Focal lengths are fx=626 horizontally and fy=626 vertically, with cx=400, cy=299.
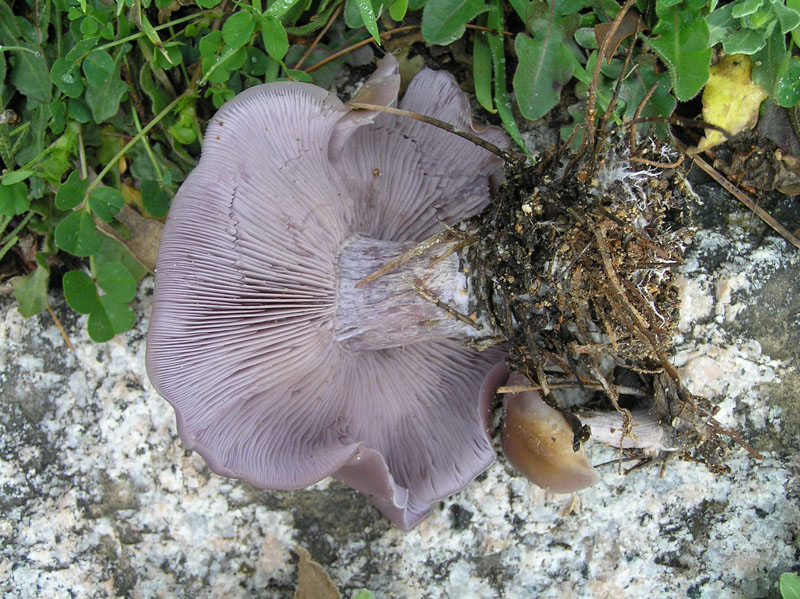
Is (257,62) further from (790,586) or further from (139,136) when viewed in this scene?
(790,586)

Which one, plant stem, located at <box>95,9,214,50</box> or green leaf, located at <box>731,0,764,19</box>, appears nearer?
green leaf, located at <box>731,0,764,19</box>

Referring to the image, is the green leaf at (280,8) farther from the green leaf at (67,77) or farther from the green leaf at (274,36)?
the green leaf at (67,77)

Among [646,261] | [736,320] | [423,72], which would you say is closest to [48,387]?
[423,72]

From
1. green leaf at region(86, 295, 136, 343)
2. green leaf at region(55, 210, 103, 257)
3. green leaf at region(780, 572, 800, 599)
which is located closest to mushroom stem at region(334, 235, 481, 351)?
green leaf at region(86, 295, 136, 343)

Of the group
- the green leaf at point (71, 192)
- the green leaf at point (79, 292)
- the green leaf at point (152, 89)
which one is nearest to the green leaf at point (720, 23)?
the green leaf at point (152, 89)

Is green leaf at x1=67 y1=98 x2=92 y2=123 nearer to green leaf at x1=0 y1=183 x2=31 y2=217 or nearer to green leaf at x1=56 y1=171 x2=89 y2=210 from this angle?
green leaf at x1=56 y1=171 x2=89 y2=210

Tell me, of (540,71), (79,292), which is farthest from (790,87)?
(79,292)

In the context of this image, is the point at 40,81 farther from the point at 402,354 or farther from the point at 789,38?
the point at 789,38
